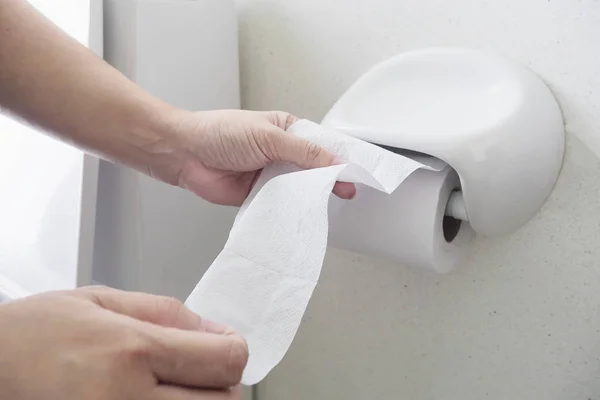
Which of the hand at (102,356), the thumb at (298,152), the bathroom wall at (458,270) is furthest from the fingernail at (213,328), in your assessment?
the bathroom wall at (458,270)

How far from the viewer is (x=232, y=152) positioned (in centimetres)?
50

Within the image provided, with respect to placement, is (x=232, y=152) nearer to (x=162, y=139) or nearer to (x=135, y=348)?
(x=162, y=139)

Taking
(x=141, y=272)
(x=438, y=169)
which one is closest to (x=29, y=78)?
(x=141, y=272)

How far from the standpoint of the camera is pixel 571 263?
1.70 feet

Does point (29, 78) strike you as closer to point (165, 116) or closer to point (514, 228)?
point (165, 116)

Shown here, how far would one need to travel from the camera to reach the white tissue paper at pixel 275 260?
0.36 metres

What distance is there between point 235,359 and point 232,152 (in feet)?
0.78

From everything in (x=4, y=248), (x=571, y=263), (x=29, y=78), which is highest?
(x=29, y=78)

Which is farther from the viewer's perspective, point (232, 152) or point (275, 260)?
point (232, 152)

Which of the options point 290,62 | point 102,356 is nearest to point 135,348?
point 102,356

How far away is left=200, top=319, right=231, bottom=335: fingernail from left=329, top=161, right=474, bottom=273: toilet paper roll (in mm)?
188

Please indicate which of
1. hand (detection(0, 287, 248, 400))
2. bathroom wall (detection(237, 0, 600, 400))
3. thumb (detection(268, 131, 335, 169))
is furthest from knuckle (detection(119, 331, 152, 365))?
bathroom wall (detection(237, 0, 600, 400))

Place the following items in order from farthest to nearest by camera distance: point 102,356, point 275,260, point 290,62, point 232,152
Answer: point 290,62 < point 232,152 < point 275,260 < point 102,356

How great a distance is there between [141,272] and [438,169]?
37 cm
